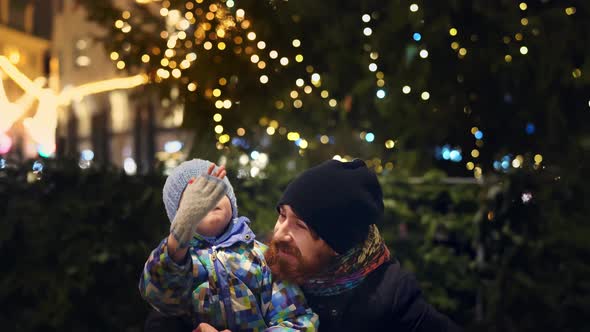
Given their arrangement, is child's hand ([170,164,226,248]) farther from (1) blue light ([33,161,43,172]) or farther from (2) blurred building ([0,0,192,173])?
(2) blurred building ([0,0,192,173])

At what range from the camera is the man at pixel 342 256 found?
233 centimetres

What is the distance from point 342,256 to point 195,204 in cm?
50

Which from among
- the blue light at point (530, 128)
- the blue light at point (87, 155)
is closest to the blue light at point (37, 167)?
the blue light at point (87, 155)

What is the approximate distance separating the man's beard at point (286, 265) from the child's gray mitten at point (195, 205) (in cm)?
24

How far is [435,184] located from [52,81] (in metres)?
37.8

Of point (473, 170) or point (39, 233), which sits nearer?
point (39, 233)

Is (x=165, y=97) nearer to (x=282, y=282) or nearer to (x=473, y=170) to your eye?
(x=473, y=170)

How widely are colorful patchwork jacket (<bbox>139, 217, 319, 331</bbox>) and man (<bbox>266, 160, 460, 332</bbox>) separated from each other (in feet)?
0.20

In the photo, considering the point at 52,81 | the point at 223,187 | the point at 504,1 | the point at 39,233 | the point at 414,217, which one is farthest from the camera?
the point at 52,81

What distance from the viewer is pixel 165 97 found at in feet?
30.5

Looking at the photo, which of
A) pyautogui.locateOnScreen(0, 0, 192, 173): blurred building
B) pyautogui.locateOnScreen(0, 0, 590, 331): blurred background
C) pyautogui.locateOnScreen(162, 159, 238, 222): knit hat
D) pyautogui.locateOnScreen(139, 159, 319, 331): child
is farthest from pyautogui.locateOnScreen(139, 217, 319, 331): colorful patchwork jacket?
pyautogui.locateOnScreen(0, 0, 192, 173): blurred building

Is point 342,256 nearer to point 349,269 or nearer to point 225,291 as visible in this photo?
point 349,269

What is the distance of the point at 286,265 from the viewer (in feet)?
7.42

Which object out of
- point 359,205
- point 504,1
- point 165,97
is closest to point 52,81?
point 165,97
